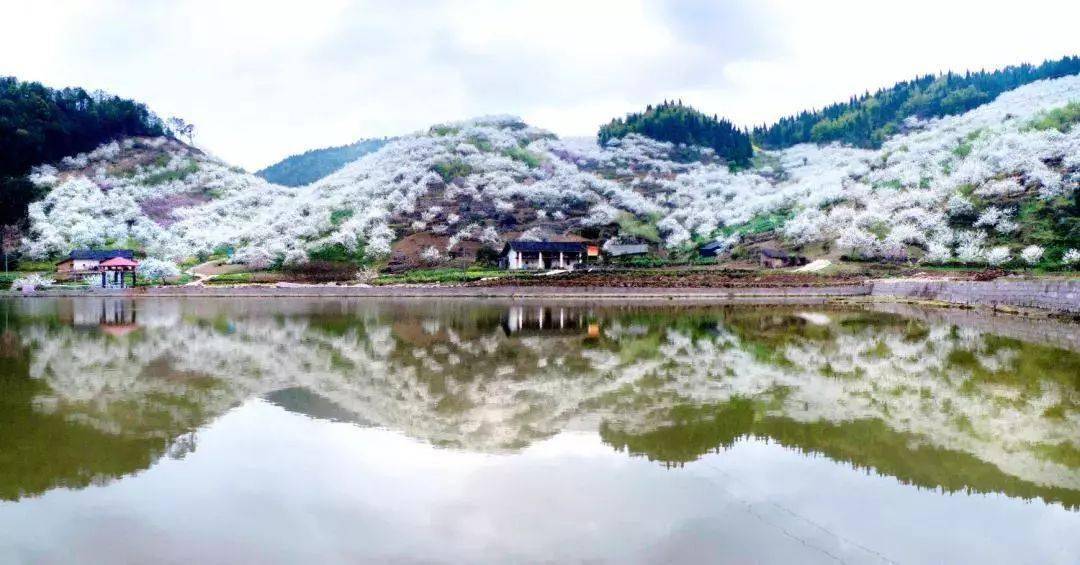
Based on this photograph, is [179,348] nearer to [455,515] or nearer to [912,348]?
[455,515]

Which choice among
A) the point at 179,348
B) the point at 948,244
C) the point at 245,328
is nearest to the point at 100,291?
the point at 245,328

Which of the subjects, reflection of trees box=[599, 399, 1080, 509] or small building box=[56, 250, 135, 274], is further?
small building box=[56, 250, 135, 274]

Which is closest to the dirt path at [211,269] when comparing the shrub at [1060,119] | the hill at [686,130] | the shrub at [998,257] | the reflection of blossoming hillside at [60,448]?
the reflection of blossoming hillside at [60,448]

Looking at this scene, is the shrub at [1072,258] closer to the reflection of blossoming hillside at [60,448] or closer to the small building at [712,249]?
the small building at [712,249]

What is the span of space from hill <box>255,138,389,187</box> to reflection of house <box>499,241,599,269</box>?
10405 centimetres

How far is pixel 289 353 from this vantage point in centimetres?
2080

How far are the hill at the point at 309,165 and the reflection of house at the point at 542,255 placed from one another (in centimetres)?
10405

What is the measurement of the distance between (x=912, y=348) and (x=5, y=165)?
109726 mm

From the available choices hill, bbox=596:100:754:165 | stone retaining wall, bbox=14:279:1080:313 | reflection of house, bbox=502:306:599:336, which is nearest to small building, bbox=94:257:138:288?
stone retaining wall, bbox=14:279:1080:313

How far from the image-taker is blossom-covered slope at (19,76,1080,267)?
62.3 meters

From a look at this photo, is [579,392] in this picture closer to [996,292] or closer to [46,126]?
[996,292]

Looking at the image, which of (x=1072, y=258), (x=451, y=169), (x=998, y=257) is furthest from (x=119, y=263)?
(x=1072, y=258)

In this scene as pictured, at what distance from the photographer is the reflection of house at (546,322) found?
28.4 m

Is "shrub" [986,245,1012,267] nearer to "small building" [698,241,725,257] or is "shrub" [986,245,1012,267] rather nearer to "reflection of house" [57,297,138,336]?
"small building" [698,241,725,257]
